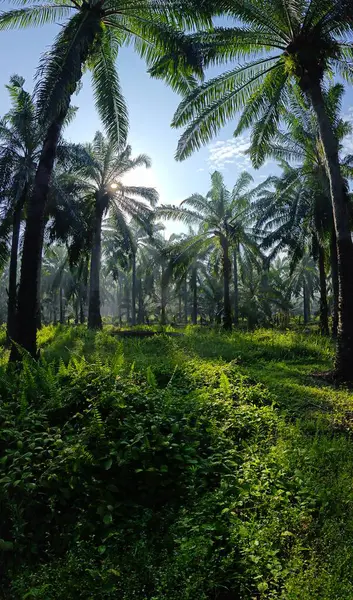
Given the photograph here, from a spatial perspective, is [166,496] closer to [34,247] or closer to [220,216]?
[34,247]

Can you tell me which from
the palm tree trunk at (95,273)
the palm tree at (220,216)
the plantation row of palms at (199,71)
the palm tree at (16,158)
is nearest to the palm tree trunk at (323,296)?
the palm tree at (220,216)

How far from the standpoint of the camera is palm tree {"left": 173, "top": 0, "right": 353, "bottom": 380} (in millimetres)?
Answer: 8969

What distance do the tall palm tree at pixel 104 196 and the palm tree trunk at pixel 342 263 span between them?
1324 cm

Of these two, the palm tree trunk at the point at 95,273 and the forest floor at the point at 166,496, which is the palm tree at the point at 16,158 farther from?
the forest floor at the point at 166,496

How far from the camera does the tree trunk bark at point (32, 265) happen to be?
31.1 ft

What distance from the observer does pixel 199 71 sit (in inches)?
410

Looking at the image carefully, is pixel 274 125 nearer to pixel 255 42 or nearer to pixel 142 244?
Answer: pixel 255 42

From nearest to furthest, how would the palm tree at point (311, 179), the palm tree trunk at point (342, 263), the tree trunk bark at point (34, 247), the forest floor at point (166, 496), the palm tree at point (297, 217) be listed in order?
1. the forest floor at point (166, 496)
2. the palm tree trunk at point (342, 263)
3. the tree trunk bark at point (34, 247)
4. the palm tree at point (311, 179)
5. the palm tree at point (297, 217)

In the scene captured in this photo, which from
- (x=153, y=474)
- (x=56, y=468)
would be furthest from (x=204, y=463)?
(x=56, y=468)

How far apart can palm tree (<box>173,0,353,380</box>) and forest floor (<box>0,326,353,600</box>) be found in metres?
4.16

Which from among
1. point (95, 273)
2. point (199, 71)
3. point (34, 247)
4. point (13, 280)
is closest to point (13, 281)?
point (13, 280)

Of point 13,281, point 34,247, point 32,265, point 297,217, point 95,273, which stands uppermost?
point 297,217

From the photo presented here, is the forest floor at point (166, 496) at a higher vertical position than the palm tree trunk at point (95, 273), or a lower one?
lower

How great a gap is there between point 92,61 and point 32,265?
595 cm
